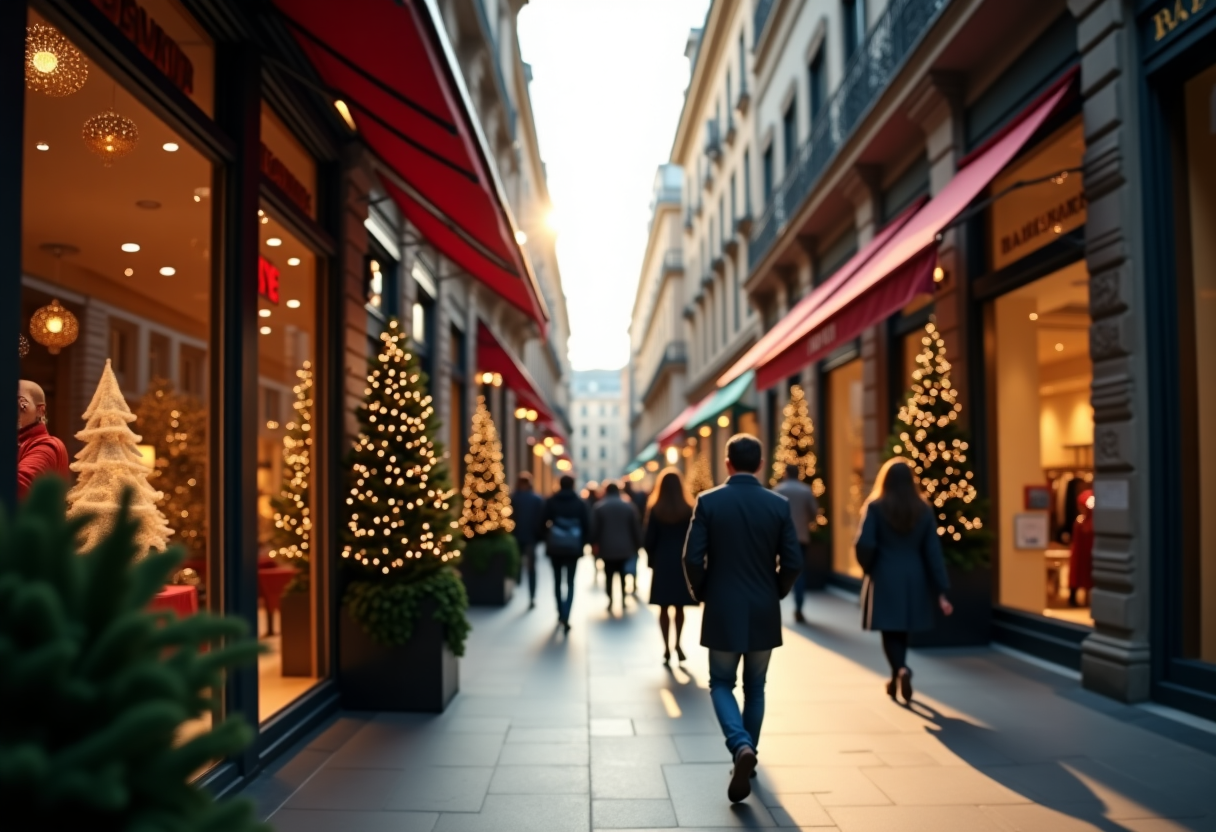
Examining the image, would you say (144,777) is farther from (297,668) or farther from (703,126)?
(703,126)

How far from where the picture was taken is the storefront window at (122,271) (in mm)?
5129

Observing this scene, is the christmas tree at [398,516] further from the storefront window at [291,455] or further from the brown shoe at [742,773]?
the brown shoe at [742,773]

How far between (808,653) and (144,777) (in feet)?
31.1

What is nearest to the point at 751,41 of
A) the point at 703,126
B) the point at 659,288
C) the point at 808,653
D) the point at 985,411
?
the point at 703,126

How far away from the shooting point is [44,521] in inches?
66.2

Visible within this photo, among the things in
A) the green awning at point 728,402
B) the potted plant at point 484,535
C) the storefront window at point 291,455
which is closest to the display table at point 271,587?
the storefront window at point 291,455

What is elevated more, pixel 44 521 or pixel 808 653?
pixel 44 521

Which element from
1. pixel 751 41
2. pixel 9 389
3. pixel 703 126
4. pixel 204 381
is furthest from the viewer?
pixel 703 126

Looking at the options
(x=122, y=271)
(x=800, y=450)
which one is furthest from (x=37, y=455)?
(x=800, y=450)

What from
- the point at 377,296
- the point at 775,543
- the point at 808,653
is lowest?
the point at 808,653

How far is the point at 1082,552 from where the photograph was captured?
416 inches

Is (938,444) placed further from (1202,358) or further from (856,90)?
(856,90)

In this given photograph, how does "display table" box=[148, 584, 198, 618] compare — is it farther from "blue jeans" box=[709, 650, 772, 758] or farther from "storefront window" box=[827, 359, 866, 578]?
"storefront window" box=[827, 359, 866, 578]

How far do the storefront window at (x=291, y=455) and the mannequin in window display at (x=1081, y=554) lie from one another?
276 inches
